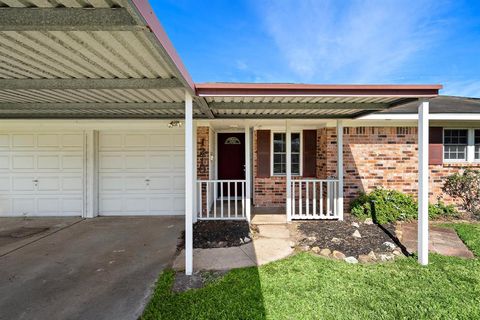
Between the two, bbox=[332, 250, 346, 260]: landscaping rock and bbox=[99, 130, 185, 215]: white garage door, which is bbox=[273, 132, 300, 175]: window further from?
bbox=[332, 250, 346, 260]: landscaping rock

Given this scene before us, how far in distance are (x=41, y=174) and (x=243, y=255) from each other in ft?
20.5

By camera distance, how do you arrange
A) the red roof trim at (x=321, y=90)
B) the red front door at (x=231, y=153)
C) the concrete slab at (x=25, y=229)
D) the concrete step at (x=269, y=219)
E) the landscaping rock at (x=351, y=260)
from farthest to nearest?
1. the red front door at (x=231, y=153)
2. the concrete step at (x=269, y=219)
3. the concrete slab at (x=25, y=229)
4. the landscaping rock at (x=351, y=260)
5. the red roof trim at (x=321, y=90)

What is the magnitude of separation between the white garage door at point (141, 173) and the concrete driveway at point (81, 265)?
59cm

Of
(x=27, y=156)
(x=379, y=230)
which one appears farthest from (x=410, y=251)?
(x=27, y=156)

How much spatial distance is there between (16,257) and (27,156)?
12.2 ft

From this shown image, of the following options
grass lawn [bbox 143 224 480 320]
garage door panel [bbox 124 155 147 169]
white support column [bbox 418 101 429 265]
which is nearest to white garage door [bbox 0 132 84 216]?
garage door panel [bbox 124 155 147 169]

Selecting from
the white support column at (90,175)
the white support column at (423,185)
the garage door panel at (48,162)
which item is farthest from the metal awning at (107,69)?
the garage door panel at (48,162)

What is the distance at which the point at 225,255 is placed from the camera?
14.1ft

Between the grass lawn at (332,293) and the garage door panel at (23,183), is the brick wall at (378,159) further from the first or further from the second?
the garage door panel at (23,183)

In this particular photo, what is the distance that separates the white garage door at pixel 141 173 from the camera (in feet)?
22.9

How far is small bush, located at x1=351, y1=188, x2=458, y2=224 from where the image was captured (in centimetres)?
613

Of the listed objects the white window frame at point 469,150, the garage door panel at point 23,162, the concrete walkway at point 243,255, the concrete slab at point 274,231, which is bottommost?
the concrete walkway at point 243,255

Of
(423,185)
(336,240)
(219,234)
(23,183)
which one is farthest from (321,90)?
(23,183)

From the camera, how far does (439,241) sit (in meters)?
4.89
